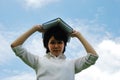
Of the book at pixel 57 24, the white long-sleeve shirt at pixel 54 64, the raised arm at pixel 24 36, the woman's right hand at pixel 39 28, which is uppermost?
the book at pixel 57 24

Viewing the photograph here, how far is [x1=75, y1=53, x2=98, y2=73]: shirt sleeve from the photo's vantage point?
4.75 m

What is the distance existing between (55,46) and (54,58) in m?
0.21

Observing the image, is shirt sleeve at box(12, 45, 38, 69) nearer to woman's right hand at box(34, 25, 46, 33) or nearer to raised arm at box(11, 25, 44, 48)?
raised arm at box(11, 25, 44, 48)

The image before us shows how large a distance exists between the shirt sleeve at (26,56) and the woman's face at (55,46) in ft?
1.03

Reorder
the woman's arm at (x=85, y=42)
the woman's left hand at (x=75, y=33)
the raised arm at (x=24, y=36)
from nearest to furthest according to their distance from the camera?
1. the raised arm at (x=24, y=36)
2. the woman's arm at (x=85, y=42)
3. the woman's left hand at (x=75, y=33)

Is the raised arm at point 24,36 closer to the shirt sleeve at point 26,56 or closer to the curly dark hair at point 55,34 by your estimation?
the shirt sleeve at point 26,56

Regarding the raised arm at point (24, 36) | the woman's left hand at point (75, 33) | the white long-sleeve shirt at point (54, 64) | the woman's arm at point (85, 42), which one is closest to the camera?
the white long-sleeve shirt at point (54, 64)

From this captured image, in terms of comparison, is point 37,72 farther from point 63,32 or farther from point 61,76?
point 63,32

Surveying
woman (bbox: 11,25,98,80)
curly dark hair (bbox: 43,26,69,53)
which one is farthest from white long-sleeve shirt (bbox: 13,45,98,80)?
curly dark hair (bbox: 43,26,69,53)

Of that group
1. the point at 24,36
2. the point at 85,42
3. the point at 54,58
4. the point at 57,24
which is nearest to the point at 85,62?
the point at 85,42

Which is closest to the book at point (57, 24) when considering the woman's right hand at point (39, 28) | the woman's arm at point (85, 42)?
the woman's right hand at point (39, 28)

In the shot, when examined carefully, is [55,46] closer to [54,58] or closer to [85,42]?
[54,58]

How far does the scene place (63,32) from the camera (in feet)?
16.2

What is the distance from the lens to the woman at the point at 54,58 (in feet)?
15.1
